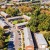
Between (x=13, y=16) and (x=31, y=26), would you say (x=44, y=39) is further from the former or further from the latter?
(x=13, y=16)

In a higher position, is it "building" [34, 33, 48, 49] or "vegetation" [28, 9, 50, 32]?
"vegetation" [28, 9, 50, 32]

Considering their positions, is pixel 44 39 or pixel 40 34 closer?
pixel 44 39

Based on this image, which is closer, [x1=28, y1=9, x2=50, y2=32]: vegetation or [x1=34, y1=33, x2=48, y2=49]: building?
[x1=34, y1=33, x2=48, y2=49]: building

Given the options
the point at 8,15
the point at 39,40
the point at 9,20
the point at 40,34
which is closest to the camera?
the point at 39,40

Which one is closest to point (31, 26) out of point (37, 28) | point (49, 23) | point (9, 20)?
point (37, 28)

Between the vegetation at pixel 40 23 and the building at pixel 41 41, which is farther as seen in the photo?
the vegetation at pixel 40 23

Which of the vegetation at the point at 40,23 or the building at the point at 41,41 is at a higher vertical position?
the vegetation at the point at 40,23

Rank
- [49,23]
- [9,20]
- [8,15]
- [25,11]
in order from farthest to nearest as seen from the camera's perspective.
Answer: [25,11] → [8,15] → [9,20] → [49,23]

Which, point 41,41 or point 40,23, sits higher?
point 40,23

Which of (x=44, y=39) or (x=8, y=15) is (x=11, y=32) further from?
(x=8, y=15)

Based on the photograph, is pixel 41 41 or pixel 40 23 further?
pixel 40 23
